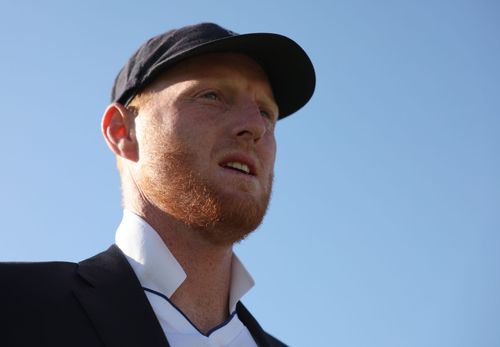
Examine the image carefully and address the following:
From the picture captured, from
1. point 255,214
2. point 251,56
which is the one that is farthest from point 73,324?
point 251,56

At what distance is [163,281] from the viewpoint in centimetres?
361

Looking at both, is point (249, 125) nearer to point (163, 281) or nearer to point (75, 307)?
point (163, 281)

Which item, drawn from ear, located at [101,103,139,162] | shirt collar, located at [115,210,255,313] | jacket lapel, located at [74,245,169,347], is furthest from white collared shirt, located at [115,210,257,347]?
ear, located at [101,103,139,162]

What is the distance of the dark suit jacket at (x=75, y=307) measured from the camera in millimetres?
2939

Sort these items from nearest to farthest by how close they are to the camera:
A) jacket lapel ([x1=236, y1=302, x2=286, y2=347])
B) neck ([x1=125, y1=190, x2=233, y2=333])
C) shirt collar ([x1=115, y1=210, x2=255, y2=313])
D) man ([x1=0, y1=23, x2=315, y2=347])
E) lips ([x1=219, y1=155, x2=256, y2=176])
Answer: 1. man ([x1=0, y1=23, x2=315, y2=347])
2. shirt collar ([x1=115, y1=210, x2=255, y2=313])
3. neck ([x1=125, y1=190, x2=233, y2=333])
4. lips ([x1=219, y1=155, x2=256, y2=176])
5. jacket lapel ([x1=236, y1=302, x2=286, y2=347])

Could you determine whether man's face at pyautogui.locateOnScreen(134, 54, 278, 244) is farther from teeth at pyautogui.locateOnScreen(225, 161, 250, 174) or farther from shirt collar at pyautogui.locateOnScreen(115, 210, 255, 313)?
shirt collar at pyautogui.locateOnScreen(115, 210, 255, 313)

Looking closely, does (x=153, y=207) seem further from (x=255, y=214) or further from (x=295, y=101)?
(x=295, y=101)

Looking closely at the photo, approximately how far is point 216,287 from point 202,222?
46 centimetres

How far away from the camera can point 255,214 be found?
3822 millimetres

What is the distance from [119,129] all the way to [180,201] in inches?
29.0

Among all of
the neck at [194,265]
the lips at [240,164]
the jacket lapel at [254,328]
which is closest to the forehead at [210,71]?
the lips at [240,164]

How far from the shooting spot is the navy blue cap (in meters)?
4.03

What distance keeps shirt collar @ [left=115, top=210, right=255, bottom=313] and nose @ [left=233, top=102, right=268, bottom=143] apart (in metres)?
0.78

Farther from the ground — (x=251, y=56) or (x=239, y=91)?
(x=251, y=56)
